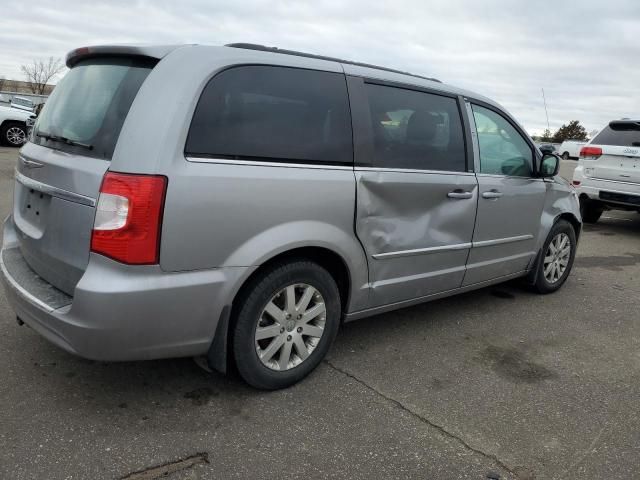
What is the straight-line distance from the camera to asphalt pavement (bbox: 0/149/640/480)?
2443mm

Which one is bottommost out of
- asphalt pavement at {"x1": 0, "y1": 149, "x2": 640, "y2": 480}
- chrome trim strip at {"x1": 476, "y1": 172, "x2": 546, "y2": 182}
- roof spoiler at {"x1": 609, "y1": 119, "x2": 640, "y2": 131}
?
asphalt pavement at {"x1": 0, "y1": 149, "x2": 640, "y2": 480}

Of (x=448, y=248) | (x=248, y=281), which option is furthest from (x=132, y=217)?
(x=448, y=248)

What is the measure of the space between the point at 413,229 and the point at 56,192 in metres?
2.03

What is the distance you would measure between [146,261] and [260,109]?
93 centimetres

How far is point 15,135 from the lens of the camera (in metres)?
15.3

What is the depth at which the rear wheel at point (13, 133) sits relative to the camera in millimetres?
15162

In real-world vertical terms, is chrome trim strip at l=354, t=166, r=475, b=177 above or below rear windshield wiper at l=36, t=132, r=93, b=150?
below

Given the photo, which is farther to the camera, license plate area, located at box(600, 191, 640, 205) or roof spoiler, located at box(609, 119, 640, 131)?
roof spoiler, located at box(609, 119, 640, 131)

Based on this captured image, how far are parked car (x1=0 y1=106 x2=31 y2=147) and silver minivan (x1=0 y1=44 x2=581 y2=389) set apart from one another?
1352 cm

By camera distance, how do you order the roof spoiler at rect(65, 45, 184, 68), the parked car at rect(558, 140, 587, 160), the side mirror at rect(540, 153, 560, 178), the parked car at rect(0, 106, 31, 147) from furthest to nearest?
the parked car at rect(558, 140, 587, 160) < the parked car at rect(0, 106, 31, 147) < the side mirror at rect(540, 153, 560, 178) < the roof spoiler at rect(65, 45, 184, 68)

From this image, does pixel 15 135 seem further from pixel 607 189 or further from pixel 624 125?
pixel 624 125

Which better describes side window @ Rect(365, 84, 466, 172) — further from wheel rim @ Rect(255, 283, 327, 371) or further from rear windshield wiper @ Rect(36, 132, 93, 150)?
rear windshield wiper @ Rect(36, 132, 93, 150)

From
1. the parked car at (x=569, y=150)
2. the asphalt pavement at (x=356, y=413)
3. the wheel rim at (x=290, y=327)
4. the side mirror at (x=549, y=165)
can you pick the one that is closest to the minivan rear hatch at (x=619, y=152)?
the side mirror at (x=549, y=165)

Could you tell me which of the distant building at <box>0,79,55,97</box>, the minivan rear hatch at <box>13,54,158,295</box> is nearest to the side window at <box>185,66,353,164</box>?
the minivan rear hatch at <box>13,54,158,295</box>
